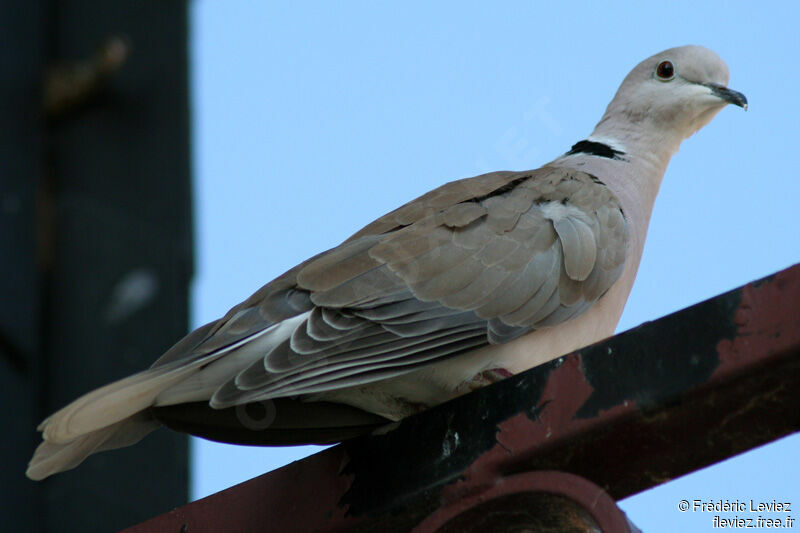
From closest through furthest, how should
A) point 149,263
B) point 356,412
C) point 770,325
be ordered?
point 770,325 → point 356,412 → point 149,263

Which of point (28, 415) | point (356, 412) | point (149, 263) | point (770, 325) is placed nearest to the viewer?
point (770, 325)

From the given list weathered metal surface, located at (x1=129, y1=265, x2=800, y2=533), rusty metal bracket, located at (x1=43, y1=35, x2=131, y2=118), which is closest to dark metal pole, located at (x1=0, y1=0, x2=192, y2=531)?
rusty metal bracket, located at (x1=43, y1=35, x2=131, y2=118)

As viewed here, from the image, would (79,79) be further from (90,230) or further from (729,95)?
(729,95)

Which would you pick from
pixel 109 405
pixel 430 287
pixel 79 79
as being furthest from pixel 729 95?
pixel 79 79

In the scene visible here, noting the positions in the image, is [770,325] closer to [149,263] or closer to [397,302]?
[397,302]

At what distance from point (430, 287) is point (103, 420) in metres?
0.71

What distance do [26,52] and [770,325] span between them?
3929 millimetres

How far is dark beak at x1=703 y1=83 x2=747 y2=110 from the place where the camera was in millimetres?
3377

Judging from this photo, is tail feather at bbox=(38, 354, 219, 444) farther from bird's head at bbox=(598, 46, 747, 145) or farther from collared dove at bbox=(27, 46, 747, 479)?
bird's head at bbox=(598, 46, 747, 145)

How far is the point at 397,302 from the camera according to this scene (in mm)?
2463

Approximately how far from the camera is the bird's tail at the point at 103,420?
6.89ft

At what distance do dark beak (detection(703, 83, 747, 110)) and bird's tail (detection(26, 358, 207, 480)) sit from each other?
1737 mm

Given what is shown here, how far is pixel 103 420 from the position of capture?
6.98 ft

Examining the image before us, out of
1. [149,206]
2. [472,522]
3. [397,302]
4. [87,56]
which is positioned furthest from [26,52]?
[472,522]
